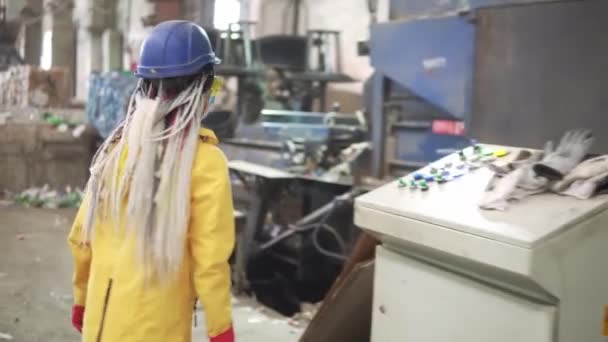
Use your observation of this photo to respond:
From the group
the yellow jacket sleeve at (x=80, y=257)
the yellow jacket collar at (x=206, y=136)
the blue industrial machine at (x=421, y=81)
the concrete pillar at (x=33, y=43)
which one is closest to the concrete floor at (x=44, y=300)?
the blue industrial machine at (x=421, y=81)

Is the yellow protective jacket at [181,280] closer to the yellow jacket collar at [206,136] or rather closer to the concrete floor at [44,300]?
the yellow jacket collar at [206,136]

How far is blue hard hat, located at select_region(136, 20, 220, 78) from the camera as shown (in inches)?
61.6

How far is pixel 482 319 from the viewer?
52.8 inches

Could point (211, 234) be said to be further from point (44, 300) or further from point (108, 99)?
point (108, 99)

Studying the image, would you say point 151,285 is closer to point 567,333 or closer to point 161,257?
point 161,257

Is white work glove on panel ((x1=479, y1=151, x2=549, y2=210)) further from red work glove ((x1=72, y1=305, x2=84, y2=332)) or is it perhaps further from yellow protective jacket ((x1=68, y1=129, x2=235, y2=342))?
red work glove ((x1=72, y1=305, x2=84, y2=332))

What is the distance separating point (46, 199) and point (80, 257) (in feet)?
16.7

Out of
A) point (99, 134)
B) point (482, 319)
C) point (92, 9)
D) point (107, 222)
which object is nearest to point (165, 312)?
point (107, 222)

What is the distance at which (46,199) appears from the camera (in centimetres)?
642

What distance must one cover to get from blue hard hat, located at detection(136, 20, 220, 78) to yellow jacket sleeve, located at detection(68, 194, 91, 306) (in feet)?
1.24

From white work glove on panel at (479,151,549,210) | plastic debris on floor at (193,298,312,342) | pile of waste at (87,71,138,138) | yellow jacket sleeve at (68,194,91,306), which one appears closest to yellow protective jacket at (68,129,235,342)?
yellow jacket sleeve at (68,194,91,306)

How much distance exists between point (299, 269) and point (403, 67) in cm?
139

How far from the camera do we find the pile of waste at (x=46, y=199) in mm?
6359

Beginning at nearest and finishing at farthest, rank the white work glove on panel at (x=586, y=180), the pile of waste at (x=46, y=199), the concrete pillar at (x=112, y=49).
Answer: the white work glove on panel at (x=586, y=180), the pile of waste at (x=46, y=199), the concrete pillar at (x=112, y=49)
